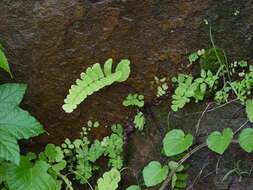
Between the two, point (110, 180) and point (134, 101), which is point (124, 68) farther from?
point (110, 180)

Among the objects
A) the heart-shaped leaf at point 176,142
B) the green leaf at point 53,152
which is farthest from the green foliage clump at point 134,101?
the green leaf at point 53,152

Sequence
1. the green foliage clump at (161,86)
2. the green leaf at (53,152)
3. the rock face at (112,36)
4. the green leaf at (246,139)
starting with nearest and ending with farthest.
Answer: the green leaf at (246,139), the rock face at (112,36), the green foliage clump at (161,86), the green leaf at (53,152)

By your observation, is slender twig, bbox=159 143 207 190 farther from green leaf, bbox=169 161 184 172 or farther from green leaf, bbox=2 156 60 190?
green leaf, bbox=2 156 60 190

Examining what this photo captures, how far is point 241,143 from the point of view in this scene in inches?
64.2

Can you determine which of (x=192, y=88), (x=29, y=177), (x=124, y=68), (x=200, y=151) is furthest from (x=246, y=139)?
(x=29, y=177)

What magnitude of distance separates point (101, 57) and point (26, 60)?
15.3 inches

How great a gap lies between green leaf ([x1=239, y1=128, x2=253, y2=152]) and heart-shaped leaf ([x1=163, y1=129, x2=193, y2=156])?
0.73 feet

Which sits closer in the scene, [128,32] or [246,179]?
[246,179]

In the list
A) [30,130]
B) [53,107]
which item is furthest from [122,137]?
[30,130]

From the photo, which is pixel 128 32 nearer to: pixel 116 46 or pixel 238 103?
pixel 116 46

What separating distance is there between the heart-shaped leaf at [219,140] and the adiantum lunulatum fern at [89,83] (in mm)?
527

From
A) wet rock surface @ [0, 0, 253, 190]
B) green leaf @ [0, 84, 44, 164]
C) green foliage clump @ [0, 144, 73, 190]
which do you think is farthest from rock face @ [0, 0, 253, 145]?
green foliage clump @ [0, 144, 73, 190]

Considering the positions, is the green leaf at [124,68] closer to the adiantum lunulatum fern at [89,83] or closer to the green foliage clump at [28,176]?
the adiantum lunulatum fern at [89,83]

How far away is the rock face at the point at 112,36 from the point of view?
182 cm
